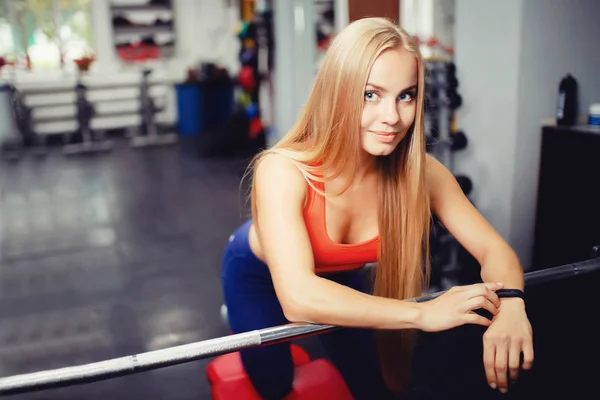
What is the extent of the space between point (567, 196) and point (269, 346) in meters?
1.74

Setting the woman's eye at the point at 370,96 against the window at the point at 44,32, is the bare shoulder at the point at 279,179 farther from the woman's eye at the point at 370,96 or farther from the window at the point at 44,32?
the window at the point at 44,32

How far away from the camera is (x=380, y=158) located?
123 centimetres

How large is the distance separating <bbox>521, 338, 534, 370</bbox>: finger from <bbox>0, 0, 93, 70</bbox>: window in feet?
24.5

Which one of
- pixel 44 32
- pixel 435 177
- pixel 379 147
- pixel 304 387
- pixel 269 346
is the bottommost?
pixel 304 387

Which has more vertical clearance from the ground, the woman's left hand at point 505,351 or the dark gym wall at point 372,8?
the dark gym wall at point 372,8

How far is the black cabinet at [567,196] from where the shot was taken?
2357 mm

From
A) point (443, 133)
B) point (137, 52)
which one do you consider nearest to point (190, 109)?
point (137, 52)

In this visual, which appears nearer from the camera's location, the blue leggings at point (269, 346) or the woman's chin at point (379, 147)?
the woman's chin at point (379, 147)

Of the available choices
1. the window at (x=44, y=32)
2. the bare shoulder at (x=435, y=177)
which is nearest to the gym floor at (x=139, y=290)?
the bare shoulder at (x=435, y=177)

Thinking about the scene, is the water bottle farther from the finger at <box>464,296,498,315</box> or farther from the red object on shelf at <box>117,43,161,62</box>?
the red object on shelf at <box>117,43,161,62</box>

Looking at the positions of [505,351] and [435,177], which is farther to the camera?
[435,177]

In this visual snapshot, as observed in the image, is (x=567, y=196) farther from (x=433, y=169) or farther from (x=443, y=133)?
(x=433, y=169)

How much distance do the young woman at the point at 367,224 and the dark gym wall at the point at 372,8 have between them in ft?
7.92

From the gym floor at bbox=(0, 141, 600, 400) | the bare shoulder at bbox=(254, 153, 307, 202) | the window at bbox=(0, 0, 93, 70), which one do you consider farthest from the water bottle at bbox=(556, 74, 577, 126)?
the window at bbox=(0, 0, 93, 70)
